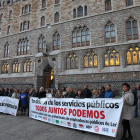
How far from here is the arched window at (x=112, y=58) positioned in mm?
12427

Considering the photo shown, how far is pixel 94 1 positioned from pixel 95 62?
7.36 meters

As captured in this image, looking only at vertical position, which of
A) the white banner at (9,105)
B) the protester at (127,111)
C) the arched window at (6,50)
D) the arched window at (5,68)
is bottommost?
the white banner at (9,105)

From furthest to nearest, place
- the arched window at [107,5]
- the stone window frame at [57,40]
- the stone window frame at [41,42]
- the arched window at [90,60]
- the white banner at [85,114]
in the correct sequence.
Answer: the stone window frame at [41,42] → the stone window frame at [57,40] → the arched window at [107,5] → the arched window at [90,60] → the white banner at [85,114]

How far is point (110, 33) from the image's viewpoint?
13.2 metres

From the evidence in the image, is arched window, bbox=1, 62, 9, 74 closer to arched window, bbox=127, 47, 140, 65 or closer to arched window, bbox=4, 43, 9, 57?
arched window, bbox=4, 43, 9, 57

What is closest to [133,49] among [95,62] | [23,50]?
[95,62]

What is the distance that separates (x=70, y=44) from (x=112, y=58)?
5.15 m

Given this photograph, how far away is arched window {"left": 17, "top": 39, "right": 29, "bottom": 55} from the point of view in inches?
695

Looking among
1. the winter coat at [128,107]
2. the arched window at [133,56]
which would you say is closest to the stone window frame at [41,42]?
the arched window at [133,56]

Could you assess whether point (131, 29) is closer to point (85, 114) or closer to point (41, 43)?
point (41, 43)

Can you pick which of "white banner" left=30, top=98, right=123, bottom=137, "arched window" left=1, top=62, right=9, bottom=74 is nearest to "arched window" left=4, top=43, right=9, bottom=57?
"arched window" left=1, top=62, right=9, bottom=74

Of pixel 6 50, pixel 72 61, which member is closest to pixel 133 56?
pixel 72 61

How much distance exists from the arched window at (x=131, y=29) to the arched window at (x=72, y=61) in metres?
6.02

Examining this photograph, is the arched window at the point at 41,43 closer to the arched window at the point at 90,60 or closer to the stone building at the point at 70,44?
the stone building at the point at 70,44
